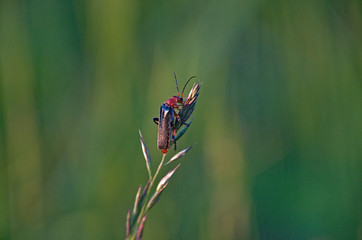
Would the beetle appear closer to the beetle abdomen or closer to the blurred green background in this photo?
the beetle abdomen

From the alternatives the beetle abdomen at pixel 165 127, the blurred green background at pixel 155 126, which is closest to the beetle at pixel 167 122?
the beetle abdomen at pixel 165 127

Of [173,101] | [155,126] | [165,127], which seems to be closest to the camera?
[165,127]

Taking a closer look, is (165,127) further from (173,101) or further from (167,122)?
(173,101)

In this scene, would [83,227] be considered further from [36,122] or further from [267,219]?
[267,219]

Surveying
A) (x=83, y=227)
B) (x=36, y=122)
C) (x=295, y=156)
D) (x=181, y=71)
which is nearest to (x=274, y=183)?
(x=295, y=156)

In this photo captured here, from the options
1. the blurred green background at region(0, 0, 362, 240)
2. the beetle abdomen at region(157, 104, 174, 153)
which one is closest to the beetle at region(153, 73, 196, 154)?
the beetle abdomen at region(157, 104, 174, 153)

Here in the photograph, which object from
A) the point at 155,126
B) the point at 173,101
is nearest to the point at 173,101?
the point at 173,101

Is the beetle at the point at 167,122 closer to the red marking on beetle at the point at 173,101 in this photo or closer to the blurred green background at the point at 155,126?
the red marking on beetle at the point at 173,101
